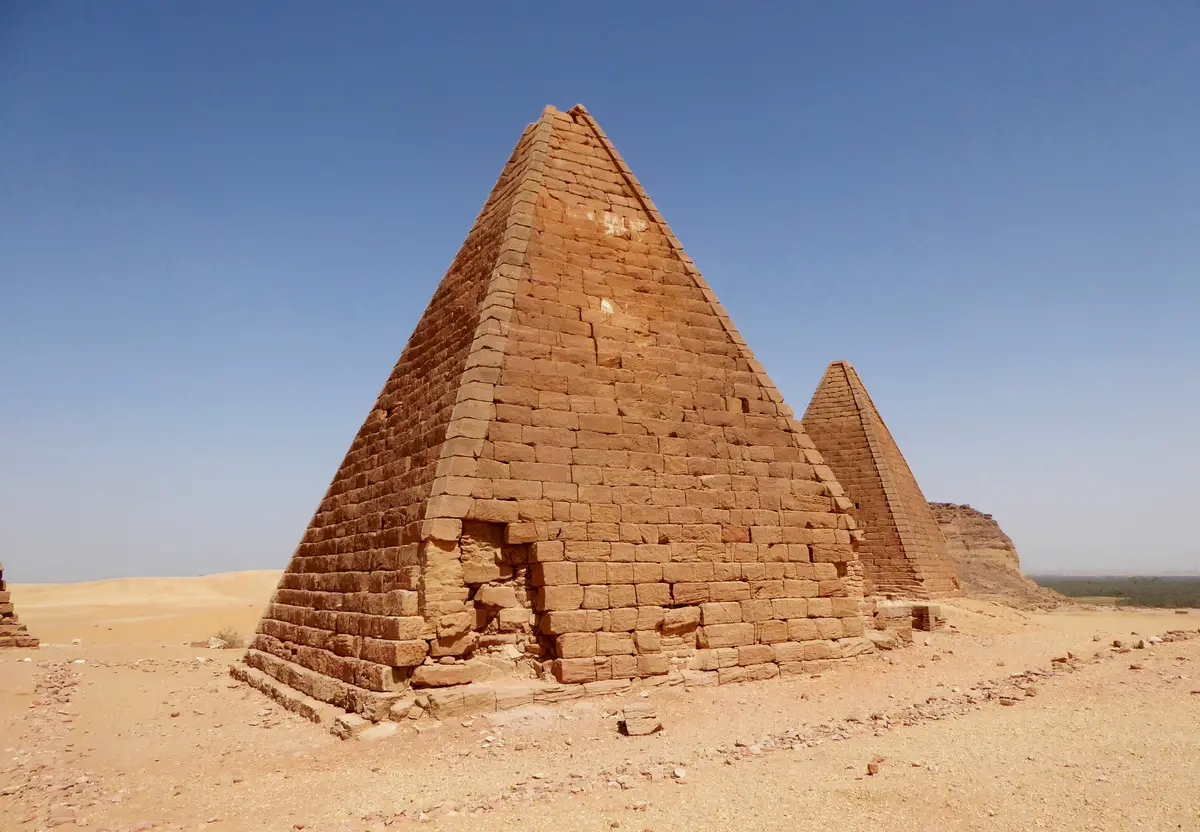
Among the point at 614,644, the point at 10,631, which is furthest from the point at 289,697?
the point at 10,631

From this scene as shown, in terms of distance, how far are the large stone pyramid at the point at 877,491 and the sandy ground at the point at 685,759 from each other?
7184 millimetres

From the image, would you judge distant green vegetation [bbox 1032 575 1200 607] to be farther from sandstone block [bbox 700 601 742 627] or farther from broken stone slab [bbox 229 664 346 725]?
Answer: broken stone slab [bbox 229 664 346 725]

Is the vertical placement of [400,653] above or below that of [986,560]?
below

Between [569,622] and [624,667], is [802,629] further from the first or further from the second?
[569,622]

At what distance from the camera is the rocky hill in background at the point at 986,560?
2403 centimetres

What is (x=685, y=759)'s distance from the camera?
5.34 meters

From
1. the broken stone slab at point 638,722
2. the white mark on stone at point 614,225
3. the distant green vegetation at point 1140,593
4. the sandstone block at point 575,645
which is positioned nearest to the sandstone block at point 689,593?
the sandstone block at point 575,645

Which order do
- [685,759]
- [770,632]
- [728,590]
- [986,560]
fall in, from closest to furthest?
[685,759], [728,590], [770,632], [986,560]

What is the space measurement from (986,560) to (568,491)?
78.0 ft

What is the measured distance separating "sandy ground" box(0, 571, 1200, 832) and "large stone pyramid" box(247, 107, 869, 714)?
577 mm

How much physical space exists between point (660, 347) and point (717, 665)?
11.5ft

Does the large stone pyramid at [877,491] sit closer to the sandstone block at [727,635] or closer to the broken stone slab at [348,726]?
the sandstone block at [727,635]

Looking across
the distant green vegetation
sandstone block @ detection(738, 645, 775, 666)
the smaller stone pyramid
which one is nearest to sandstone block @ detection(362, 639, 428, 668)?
sandstone block @ detection(738, 645, 775, 666)

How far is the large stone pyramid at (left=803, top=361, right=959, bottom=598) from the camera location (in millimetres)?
16453
